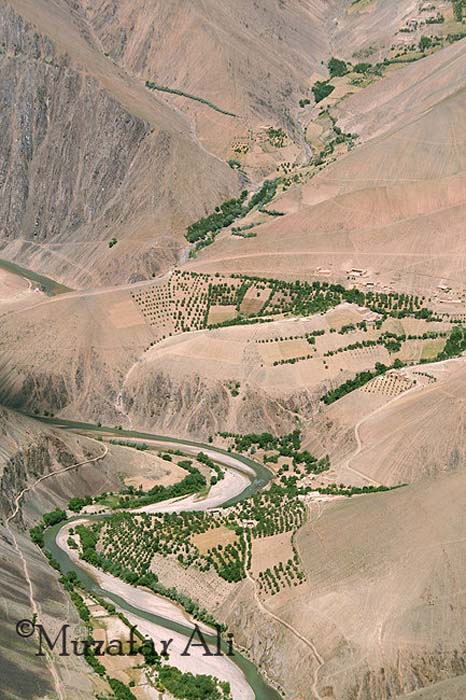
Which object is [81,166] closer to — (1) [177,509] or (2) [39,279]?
(2) [39,279]

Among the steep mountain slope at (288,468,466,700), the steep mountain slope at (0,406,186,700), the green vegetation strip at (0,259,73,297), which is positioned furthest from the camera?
the green vegetation strip at (0,259,73,297)

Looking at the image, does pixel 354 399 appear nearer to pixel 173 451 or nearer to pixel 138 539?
pixel 173 451

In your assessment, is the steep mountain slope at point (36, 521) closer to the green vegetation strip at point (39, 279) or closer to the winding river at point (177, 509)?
the winding river at point (177, 509)

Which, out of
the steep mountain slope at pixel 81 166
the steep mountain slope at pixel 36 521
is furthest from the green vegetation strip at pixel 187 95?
the steep mountain slope at pixel 36 521

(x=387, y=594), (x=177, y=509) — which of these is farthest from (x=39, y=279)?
(x=387, y=594)

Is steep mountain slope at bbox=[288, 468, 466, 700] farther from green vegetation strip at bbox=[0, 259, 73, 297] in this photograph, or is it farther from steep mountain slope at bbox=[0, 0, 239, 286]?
steep mountain slope at bbox=[0, 0, 239, 286]

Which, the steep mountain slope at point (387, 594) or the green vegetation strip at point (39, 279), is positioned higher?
the green vegetation strip at point (39, 279)

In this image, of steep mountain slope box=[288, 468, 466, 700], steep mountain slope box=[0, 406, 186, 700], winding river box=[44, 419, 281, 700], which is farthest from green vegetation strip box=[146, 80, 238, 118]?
steep mountain slope box=[288, 468, 466, 700]

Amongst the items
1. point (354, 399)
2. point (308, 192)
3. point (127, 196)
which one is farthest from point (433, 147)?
point (354, 399)
